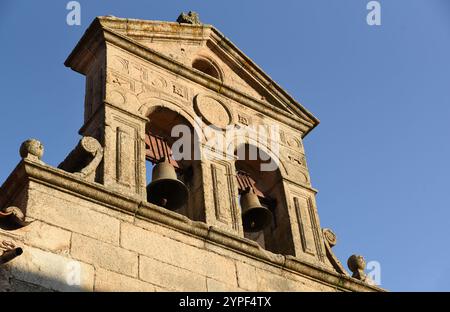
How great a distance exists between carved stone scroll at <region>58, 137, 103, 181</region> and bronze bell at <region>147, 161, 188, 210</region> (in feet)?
2.43

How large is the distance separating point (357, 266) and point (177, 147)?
7.65ft

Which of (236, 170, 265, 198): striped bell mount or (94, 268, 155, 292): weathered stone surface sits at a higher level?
(236, 170, 265, 198): striped bell mount

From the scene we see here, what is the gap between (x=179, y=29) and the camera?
11.9m

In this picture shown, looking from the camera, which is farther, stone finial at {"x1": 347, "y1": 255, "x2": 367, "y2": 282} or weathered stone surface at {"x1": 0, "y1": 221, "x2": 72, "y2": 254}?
stone finial at {"x1": 347, "y1": 255, "x2": 367, "y2": 282}

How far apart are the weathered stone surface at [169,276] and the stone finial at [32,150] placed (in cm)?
130

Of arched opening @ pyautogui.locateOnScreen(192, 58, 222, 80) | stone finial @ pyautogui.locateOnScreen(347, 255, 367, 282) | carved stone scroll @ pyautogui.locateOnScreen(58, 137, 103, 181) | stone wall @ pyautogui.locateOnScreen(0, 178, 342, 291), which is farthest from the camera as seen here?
arched opening @ pyautogui.locateOnScreen(192, 58, 222, 80)

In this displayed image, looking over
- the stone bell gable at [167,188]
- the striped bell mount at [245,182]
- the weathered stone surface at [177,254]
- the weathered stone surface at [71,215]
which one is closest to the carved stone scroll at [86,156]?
the stone bell gable at [167,188]

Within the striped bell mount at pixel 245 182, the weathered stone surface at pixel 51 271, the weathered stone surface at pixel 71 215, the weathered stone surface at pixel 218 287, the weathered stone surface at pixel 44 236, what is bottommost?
the weathered stone surface at pixel 51 271

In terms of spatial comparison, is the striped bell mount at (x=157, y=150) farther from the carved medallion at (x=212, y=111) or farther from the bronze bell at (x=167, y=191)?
the carved medallion at (x=212, y=111)

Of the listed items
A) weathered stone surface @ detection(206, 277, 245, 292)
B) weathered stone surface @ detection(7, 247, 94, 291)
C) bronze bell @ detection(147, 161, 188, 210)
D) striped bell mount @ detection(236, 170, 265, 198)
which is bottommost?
weathered stone surface @ detection(7, 247, 94, 291)

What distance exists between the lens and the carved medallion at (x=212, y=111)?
1100cm

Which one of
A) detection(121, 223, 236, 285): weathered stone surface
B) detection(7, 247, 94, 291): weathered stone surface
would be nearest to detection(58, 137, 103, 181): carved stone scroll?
detection(121, 223, 236, 285): weathered stone surface

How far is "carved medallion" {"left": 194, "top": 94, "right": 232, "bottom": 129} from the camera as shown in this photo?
1100 centimetres

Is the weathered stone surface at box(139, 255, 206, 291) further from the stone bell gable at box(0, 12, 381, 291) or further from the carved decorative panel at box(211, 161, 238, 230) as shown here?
the carved decorative panel at box(211, 161, 238, 230)
